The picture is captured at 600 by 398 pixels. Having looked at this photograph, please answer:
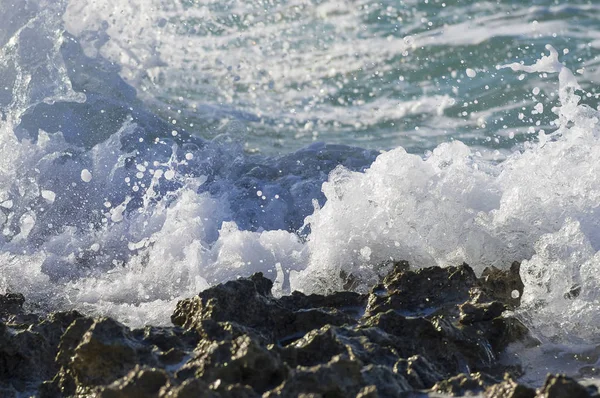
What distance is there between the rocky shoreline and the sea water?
0.28 m

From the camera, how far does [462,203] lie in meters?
4.14

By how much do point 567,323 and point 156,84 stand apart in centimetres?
660

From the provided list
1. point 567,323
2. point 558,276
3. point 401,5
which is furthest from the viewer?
point 401,5

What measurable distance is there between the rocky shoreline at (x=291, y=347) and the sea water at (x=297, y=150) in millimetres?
285

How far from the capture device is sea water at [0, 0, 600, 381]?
3.89 m

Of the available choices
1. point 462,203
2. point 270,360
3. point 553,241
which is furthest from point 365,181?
point 270,360

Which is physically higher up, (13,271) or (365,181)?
(365,181)

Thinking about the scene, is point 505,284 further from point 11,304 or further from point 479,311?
point 11,304

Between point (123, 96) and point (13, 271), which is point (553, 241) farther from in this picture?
point (123, 96)

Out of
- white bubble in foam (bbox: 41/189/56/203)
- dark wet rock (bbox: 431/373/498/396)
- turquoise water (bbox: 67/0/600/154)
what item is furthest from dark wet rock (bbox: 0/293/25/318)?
turquoise water (bbox: 67/0/600/154)

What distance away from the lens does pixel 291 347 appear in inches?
92.8

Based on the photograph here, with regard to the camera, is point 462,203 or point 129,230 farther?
point 129,230

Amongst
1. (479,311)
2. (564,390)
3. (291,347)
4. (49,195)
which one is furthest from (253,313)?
(49,195)

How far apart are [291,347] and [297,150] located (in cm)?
500
